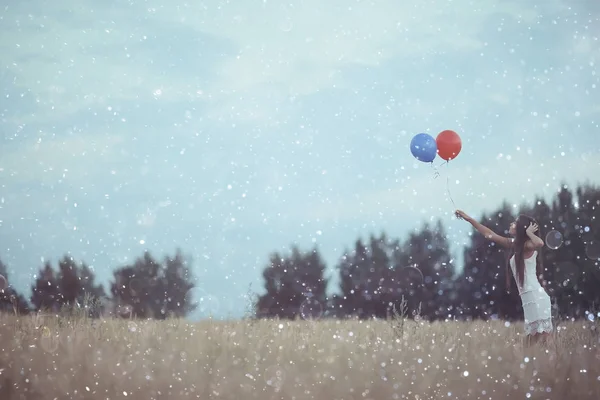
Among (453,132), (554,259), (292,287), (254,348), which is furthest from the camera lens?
(292,287)

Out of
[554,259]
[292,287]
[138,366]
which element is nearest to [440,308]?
[554,259]

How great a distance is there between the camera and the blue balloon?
31.9 ft

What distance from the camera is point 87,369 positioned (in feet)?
21.6

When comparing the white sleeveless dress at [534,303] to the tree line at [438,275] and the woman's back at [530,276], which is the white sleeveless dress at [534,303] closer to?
the woman's back at [530,276]

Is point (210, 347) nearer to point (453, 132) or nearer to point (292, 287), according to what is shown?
point (453, 132)

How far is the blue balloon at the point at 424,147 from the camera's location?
971 centimetres

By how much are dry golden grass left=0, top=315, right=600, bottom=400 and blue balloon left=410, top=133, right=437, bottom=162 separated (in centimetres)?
268

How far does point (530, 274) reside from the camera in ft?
28.7

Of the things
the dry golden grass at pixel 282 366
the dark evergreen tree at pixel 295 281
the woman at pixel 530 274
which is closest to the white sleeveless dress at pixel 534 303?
the woman at pixel 530 274

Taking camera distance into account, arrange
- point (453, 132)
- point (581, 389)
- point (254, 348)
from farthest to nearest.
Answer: point (453, 132) < point (254, 348) < point (581, 389)

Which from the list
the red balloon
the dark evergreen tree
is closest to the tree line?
the dark evergreen tree

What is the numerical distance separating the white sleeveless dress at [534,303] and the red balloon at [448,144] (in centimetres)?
201

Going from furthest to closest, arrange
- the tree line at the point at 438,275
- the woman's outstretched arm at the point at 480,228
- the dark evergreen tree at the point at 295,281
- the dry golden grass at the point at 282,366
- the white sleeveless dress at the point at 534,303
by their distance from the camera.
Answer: the dark evergreen tree at the point at 295,281 < the tree line at the point at 438,275 < the white sleeveless dress at the point at 534,303 < the woman's outstretched arm at the point at 480,228 < the dry golden grass at the point at 282,366

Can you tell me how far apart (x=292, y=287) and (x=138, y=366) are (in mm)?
20433
